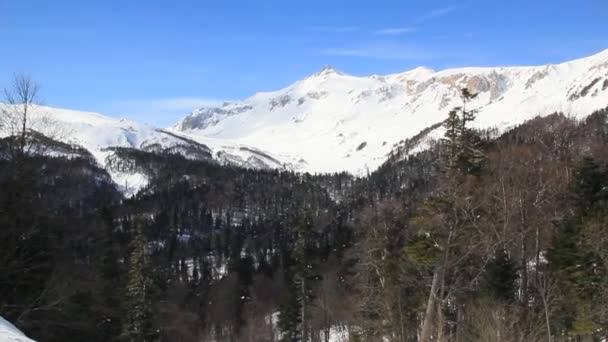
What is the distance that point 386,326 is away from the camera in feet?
102

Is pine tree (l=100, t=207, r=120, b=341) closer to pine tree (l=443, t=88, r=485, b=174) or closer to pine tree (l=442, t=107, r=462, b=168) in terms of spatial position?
pine tree (l=442, t=107, r=462, b=168)

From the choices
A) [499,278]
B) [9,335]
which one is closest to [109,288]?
[499,278]

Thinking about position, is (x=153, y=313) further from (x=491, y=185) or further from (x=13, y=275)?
(x=491, y=185)

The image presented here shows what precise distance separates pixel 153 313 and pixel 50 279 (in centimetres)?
1285

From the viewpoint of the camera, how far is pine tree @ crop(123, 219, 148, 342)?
105ft

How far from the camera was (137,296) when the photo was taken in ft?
106

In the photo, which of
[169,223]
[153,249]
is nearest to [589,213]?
[153,249]

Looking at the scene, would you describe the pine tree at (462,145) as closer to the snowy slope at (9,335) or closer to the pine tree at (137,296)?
the snowy slope at (9,335)

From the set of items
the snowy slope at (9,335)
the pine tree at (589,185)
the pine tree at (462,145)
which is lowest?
the snowy slope at (9,335)

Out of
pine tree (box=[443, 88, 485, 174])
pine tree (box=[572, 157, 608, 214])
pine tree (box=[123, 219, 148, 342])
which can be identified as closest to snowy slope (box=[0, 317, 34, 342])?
pine tree (box=[443, 88, 485, 174])

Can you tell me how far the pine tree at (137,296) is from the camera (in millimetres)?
31969

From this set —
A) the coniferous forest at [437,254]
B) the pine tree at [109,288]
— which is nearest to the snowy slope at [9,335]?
the coniferous forest at [437,254]

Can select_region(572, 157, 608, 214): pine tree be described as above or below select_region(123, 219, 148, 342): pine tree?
above

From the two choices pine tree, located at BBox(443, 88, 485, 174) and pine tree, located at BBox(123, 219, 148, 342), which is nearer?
pine tree, located at BBox(443, 88, 485, 174)
